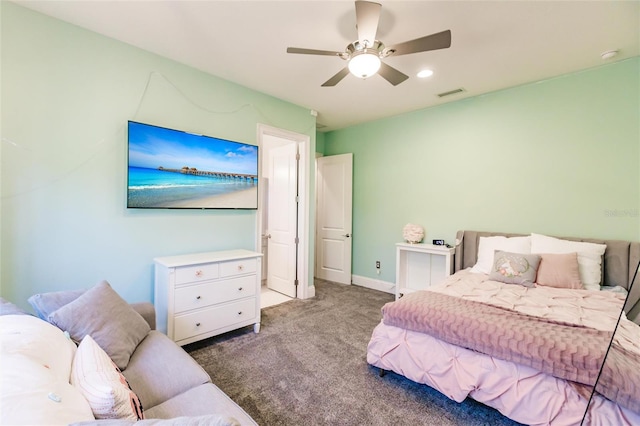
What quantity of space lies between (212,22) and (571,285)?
3769 millimetres

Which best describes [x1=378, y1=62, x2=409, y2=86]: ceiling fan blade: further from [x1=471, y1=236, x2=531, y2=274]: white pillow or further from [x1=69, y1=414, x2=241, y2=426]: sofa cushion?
[x1=69, y1=414, x2=241, y2=426]: sofa cushion

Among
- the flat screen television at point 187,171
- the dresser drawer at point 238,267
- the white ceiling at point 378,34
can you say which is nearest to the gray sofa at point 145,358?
the dresser drawer at point 238,267

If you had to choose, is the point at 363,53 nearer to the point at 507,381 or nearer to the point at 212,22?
the point at 212,22

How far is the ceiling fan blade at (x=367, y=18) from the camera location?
1.66 meters

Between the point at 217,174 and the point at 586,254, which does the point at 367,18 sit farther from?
the point at 586,254

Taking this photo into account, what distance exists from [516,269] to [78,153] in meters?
3.99

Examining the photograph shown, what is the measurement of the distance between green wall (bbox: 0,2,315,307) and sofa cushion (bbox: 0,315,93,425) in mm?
1221

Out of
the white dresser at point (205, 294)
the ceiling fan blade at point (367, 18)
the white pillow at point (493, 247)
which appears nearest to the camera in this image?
the ceiling fan blade at point (367, 18)

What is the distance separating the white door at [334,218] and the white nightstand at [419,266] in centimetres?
102

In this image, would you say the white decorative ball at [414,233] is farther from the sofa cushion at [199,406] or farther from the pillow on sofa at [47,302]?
the pillow on sofa at [47,302]

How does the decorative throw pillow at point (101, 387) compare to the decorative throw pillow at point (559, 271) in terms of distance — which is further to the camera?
the decorative throw pillow at point (559, 271)

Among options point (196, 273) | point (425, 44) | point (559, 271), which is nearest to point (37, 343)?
point (196, 273)

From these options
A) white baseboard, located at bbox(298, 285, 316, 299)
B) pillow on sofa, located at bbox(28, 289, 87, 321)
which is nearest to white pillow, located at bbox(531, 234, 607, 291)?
white baseboard, located at bbox(298, 285, 316, 299)

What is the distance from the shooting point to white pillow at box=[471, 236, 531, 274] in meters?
2.93
